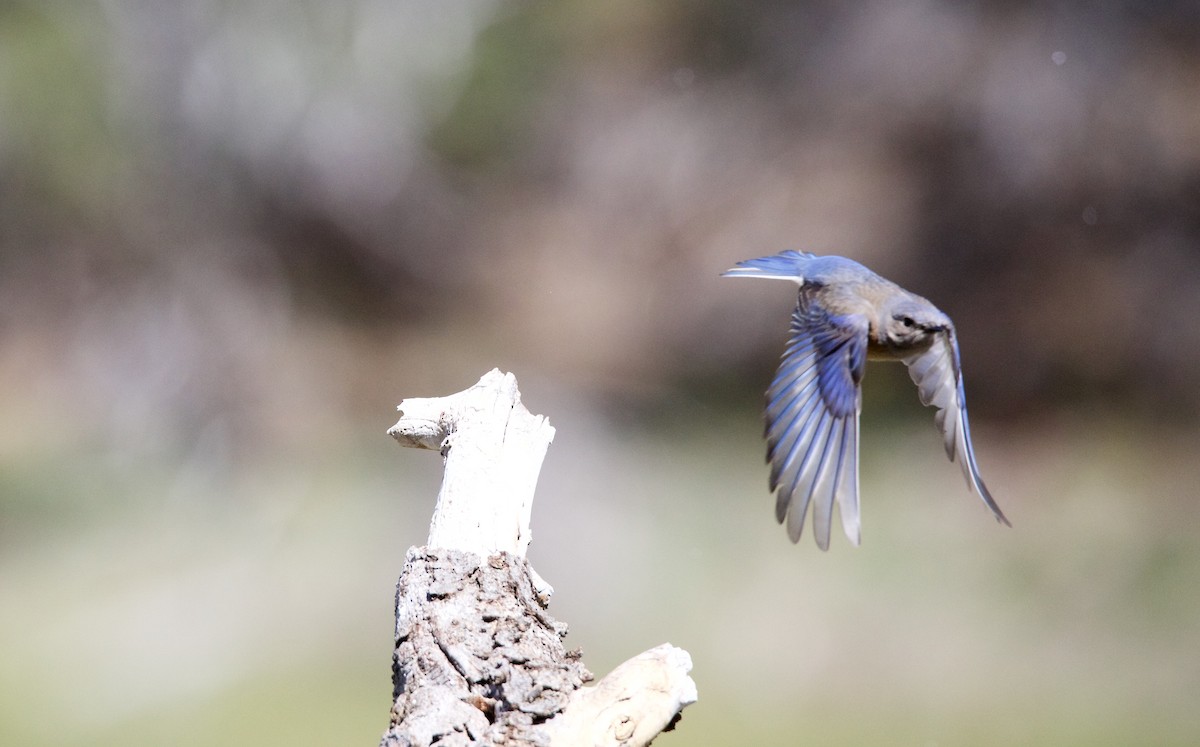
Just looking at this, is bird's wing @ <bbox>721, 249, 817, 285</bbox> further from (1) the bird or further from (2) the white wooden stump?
(2) the white wooden stump

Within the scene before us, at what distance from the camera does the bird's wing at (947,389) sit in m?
1.87

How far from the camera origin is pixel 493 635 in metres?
1.41

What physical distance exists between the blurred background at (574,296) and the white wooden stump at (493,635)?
2267 mm

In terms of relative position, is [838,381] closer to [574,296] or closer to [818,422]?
[818,422]

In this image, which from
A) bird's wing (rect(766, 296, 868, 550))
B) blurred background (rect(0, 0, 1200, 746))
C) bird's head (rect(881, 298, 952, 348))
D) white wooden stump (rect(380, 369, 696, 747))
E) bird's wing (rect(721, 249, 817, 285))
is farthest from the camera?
blurred background (rect(0, 0, 1200, 746))

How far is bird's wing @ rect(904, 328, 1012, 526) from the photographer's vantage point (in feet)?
6.12

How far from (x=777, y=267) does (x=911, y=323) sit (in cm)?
34

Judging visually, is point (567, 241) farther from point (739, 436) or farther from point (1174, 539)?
point (1174, 539)

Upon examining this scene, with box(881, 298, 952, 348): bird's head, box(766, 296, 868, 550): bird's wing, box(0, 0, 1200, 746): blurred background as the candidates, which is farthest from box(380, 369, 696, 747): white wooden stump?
box(0, 0, 1200, 746): blurred background

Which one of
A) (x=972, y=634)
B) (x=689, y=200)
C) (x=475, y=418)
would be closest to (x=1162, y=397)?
(x=972, y=634)

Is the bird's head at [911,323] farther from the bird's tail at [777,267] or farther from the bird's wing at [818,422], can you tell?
the bird's tail at [777,267]

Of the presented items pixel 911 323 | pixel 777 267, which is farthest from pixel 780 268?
pixel 911 323

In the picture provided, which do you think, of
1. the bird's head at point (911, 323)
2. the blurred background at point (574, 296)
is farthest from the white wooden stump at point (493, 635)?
the blurred background at point (574, 296)

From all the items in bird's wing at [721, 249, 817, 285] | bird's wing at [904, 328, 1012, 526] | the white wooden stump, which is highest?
bird's wing at [721, 249, 817, 285]
